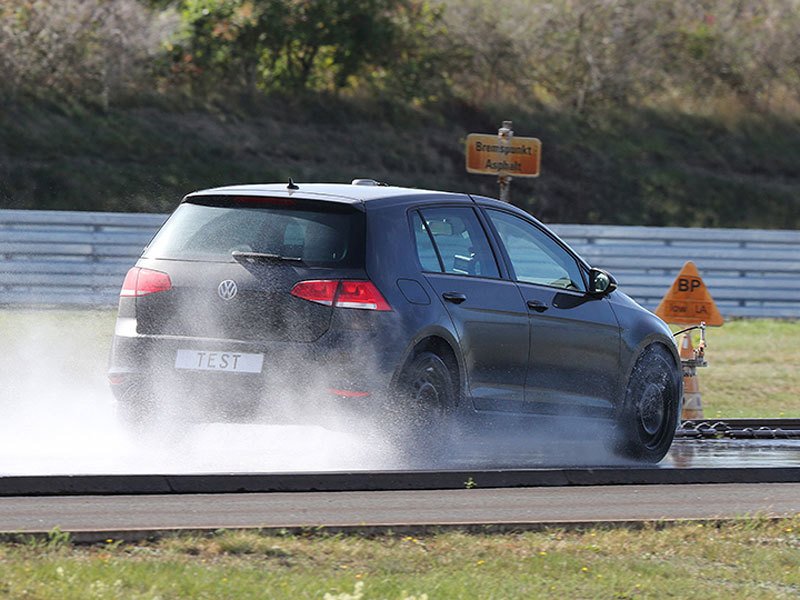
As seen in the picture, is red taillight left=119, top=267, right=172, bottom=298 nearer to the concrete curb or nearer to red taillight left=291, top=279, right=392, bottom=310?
red taillight left=291, top=279, right=392, bottom=310

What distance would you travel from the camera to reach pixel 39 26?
99.4 ft

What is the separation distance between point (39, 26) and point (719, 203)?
13.1 meters

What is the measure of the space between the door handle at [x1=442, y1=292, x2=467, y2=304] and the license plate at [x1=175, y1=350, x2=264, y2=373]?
3.87 ft

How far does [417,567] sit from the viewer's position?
267 inches

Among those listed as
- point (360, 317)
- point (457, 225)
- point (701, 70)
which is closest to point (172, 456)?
point (360, 317)

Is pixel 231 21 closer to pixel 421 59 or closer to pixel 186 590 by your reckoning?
pixel 421 59

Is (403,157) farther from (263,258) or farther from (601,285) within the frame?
(263,258)

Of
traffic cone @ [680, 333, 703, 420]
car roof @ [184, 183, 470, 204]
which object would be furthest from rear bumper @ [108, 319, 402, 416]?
traffic cone @ [680, 333, 703, 420]

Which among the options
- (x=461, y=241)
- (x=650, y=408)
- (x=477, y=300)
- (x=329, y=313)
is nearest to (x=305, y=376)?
(x=329, y=313)

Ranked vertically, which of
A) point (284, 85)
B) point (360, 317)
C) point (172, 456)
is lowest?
point (172, 456)

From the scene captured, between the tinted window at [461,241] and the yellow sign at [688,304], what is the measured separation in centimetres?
521

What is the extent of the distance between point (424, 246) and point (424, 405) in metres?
0.95

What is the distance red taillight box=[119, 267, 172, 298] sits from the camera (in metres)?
9.41

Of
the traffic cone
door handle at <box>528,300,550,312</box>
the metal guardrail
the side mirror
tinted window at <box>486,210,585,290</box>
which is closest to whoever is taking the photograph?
door handle at <box>528,300,550,312</box>
